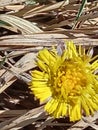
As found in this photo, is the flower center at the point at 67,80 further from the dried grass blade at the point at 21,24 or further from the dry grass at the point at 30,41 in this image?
the dried grass blade at the point at 21,24

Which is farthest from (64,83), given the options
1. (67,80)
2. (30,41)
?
(30,41)

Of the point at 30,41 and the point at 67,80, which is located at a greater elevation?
the point at 30,41

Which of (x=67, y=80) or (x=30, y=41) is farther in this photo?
(x=30, y=41)

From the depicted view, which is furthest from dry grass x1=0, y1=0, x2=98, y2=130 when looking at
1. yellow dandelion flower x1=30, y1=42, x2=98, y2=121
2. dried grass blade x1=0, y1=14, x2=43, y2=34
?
yellow dandelion flower x1=30, y1=42, x2=98, y2=121

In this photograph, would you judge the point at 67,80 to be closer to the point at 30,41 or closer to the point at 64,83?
the point at 64,83

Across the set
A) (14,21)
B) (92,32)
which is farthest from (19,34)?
(92,32)

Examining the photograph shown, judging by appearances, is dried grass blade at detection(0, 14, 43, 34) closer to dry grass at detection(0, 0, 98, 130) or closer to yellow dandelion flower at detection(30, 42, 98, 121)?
dry grass at detection(0, 0, 98, 130)

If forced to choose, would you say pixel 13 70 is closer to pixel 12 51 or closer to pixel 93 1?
pixel 12 51
